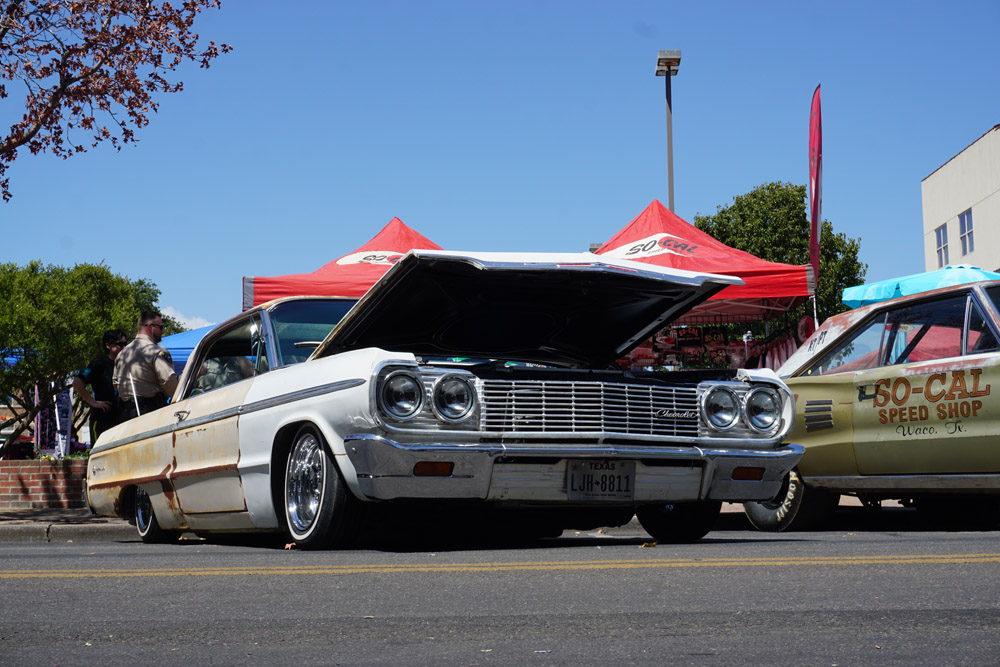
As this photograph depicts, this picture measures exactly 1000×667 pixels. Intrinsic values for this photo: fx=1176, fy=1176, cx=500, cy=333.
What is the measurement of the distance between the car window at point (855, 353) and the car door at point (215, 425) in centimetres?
374

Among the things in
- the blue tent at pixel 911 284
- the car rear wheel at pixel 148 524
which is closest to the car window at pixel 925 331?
the car rear wheel at pixel 148 524

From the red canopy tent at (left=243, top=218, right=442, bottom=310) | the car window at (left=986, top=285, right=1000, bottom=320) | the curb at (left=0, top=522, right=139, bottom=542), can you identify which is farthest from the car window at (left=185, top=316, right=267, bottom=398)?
the red canopy tent at (left=243, top=218, right=442, bottom=310)

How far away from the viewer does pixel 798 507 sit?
7.70m

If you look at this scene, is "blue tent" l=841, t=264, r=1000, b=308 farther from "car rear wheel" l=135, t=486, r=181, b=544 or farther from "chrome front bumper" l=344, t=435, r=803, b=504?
"car rear wheel" l=135, t=486, r=181, b=544

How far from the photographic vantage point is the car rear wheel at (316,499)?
17.7ft

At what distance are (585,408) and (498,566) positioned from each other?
3.64 ft

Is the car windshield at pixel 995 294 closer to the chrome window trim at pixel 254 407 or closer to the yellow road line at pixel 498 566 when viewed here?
the yellow road line at pixel 498 566

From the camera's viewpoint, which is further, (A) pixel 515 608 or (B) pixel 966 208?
(B) pixel 966 208

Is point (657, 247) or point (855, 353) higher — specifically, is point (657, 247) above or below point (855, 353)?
above

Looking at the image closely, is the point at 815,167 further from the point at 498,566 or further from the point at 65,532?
the point at 498,566

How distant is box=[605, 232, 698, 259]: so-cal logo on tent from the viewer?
46.5 ft

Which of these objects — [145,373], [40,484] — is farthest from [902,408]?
[40,484]

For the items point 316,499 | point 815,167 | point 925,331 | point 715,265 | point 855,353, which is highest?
point 815,167

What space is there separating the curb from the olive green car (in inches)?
206
